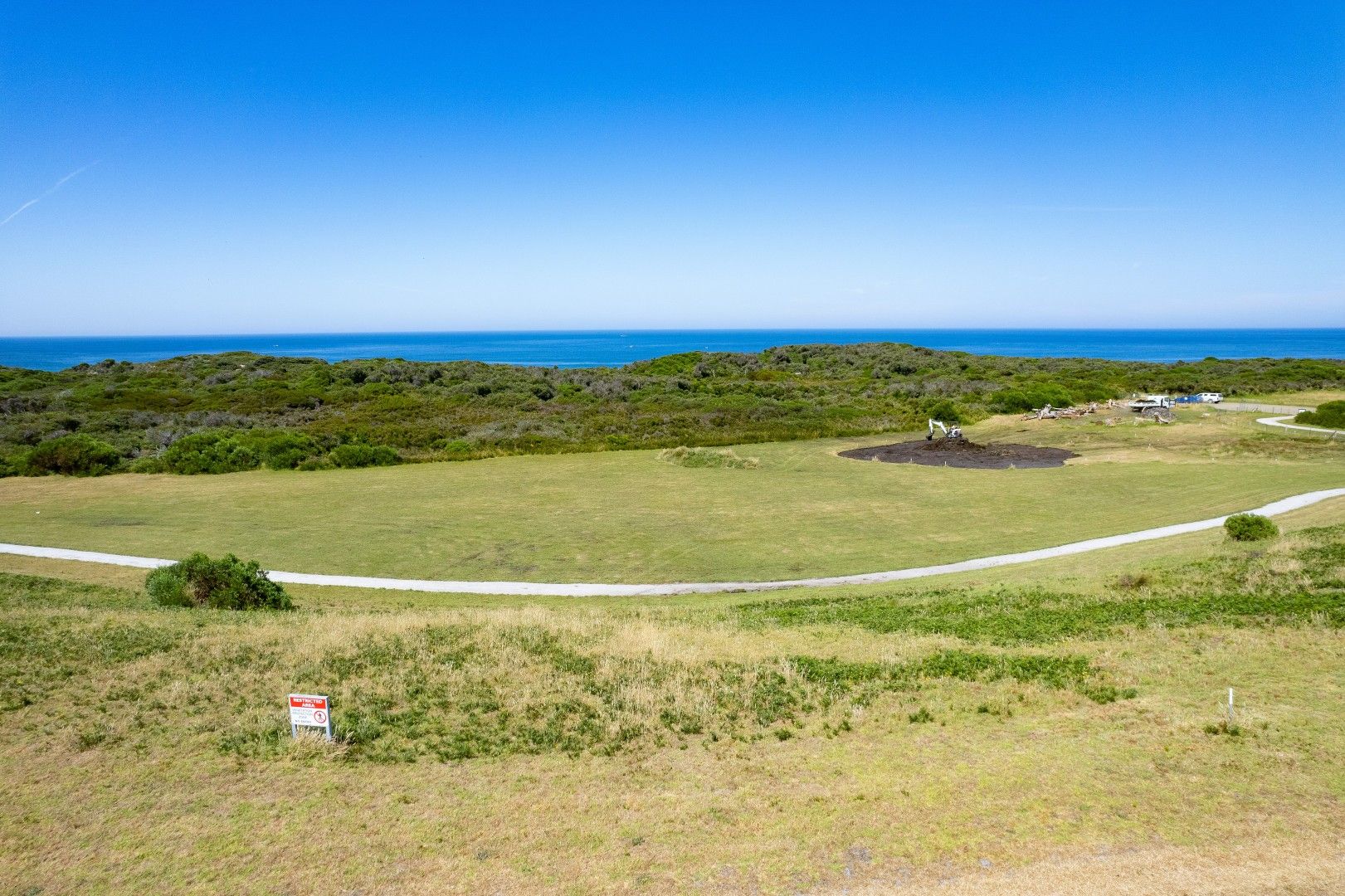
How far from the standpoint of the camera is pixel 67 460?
39656 millimetres

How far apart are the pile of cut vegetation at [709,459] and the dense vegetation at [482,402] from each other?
24.4 ft

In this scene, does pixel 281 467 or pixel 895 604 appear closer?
pixel 895 604

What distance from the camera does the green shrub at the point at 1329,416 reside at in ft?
137

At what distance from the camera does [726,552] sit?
952 inches

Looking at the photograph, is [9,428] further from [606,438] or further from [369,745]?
[369,745]

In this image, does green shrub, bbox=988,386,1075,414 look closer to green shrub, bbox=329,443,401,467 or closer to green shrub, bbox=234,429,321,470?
green shrub, bbox=329,443,401,467

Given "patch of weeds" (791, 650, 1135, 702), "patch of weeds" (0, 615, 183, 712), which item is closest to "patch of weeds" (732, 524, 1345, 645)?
"patch of weeds" (791, 650, 1135, 702)

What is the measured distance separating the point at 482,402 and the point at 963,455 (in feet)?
151

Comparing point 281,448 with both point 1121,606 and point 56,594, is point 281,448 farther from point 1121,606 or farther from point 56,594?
point 1121,606

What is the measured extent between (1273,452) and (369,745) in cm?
3979

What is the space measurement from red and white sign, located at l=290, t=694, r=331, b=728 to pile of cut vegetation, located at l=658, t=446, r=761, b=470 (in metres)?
30.7

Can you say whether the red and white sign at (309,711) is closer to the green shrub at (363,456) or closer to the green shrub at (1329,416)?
the green shrub at (363,456)

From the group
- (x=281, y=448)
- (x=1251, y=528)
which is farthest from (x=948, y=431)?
(x=281, y=448)

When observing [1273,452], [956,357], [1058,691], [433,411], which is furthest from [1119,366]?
[1058,691]
